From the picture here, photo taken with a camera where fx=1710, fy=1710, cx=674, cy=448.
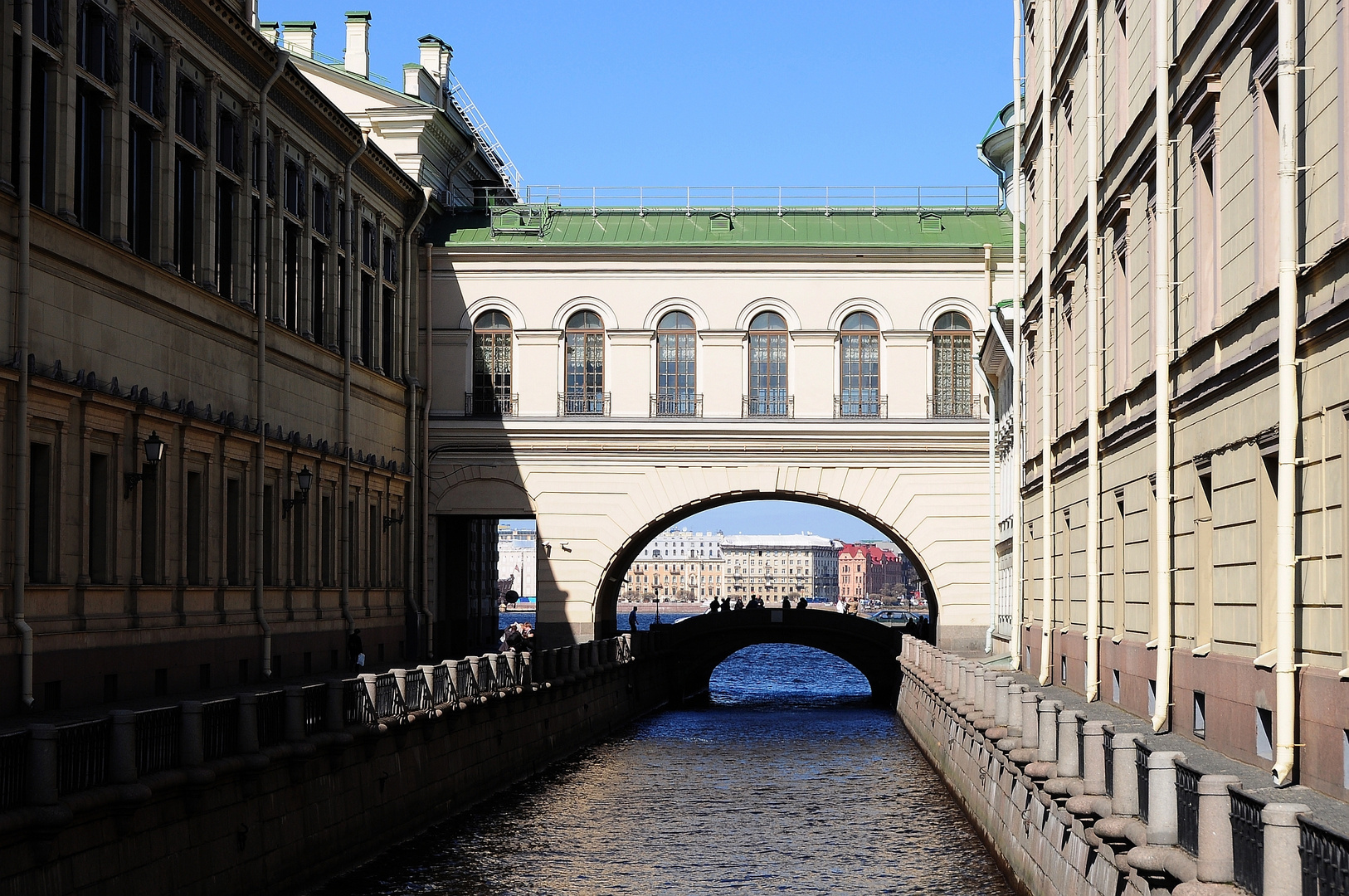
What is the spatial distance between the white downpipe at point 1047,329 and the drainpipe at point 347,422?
45.7 ft

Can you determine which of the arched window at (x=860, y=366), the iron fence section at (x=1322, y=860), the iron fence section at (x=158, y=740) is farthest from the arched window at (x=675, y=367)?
the iron fence section at (x=1322, y=860)

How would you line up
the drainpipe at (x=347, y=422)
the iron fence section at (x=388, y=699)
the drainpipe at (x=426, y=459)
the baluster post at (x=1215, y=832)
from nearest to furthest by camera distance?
1. the baluster post at (x=1215, y=832)
2. the iron fence section at (x=388, y=699)
3. the drainpipe at (x=347, y=422)
4. the drainpipe at (x=426, y=459)

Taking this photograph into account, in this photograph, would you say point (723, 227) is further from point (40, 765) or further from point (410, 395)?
point (40, 765)

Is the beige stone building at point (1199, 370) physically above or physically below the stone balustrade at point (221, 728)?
above

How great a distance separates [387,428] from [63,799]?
26832 mm

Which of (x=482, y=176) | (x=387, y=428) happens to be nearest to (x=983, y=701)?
(x=387, y=428)

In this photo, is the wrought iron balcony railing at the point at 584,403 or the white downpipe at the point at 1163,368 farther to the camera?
the wrought iron balcony railing at the point at 584,403

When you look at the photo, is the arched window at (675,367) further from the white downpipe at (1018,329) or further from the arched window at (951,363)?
the white downpipe at (1018,329)

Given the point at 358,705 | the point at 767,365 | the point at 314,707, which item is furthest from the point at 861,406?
the point at 314,707

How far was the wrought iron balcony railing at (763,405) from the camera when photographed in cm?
4262

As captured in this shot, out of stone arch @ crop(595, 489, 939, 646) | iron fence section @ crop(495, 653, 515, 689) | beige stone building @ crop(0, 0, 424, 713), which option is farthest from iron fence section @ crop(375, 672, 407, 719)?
stone arch @ crop(595, 489, 939, 646)

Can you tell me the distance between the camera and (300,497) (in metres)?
31.4

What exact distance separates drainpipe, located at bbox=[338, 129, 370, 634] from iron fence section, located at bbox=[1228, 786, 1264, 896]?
1060 inches

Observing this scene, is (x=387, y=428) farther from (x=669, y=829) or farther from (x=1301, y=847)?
(x=1301, y=847)
